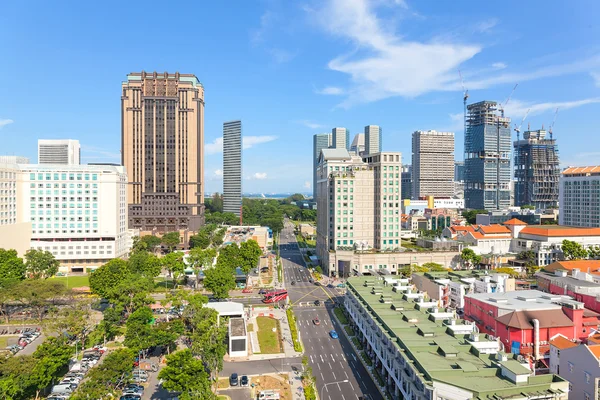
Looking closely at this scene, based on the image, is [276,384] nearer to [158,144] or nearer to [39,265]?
[39,265]

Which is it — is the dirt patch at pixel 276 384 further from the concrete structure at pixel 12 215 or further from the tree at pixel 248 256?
the concrete structure at pixel 12 215

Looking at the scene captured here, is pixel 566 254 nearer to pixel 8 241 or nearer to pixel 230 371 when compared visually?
pixel 230 371

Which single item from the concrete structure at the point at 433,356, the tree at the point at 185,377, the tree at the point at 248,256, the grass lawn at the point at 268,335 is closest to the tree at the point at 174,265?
the tree at the point at 248,256

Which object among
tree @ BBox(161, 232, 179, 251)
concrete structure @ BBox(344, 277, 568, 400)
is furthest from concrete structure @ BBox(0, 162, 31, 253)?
→ concrete structure @ BBox(344, 277, 568, 400)

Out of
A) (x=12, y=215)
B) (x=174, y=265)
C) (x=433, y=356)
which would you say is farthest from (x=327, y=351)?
(x=12, y=215)

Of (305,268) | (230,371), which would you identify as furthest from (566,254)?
(230,371)

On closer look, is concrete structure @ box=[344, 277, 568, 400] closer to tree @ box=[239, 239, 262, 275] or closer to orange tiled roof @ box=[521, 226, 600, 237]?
tree @ box=[239, 239, 262, 275]
